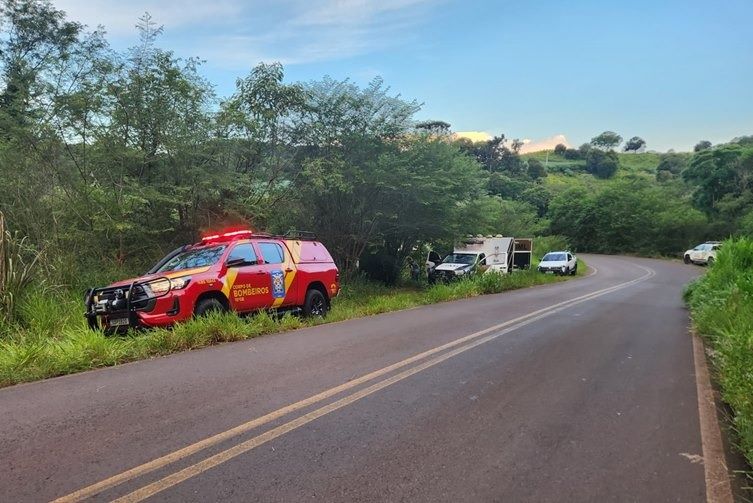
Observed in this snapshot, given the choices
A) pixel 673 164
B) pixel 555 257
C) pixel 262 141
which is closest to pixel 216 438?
pixel 262 141

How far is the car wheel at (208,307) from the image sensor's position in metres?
9.18

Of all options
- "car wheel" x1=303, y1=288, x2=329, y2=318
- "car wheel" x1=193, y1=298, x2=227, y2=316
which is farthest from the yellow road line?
"car wheel" x1=303, y1=288, x2=329, y2=318

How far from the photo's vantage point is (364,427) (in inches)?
183

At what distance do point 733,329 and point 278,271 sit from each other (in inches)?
306

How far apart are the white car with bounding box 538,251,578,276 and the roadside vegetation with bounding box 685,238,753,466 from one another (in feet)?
59.2

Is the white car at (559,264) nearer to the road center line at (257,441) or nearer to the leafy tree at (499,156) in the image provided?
the road center line at (257,441)

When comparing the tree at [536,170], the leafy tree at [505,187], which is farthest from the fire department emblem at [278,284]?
the tree at [536,170]

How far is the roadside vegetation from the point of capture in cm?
471

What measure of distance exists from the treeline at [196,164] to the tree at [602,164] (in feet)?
332

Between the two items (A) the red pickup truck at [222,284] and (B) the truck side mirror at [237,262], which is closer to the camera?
(A) the red pickup truck at [222,284]

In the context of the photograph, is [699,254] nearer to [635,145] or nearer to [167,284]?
[167,284]

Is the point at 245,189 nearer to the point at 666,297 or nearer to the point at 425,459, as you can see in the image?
the point at 425,459

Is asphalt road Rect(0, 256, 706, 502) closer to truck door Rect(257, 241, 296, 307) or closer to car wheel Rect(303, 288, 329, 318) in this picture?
truck door Rect(257, 241, 296, 307)

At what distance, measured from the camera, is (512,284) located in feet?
76.5
